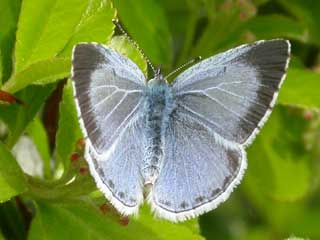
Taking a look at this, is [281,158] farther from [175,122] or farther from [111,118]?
[111,118]

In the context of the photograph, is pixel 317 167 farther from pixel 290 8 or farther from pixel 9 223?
pixel 9 223

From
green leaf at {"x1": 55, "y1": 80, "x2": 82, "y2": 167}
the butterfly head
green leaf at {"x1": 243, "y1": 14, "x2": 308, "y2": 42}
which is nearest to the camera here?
green leaf at {"x1": 55, "y1": 80, "x2": 82, "y2": 167}

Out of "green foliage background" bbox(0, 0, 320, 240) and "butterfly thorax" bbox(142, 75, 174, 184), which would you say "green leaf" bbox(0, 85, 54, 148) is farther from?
"butterfly thorax" bbox(142, 75, 174, 184)

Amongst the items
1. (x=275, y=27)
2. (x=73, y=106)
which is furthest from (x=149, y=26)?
(x=73, y=106)

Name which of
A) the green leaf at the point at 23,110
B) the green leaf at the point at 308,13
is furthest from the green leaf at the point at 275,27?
the green leaf at the point at 23,110

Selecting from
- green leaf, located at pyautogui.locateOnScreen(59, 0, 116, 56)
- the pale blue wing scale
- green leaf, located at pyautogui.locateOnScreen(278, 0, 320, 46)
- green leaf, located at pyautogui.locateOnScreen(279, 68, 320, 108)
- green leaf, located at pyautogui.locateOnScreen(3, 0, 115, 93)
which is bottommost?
green leaf, located at pyautogui.locateOnScreen(278, 0, 320, 46)

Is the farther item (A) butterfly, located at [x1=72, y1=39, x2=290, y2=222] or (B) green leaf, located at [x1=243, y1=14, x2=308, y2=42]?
(B) green leaf, located at [x1=243, y1=14, x2=308, y2=42]

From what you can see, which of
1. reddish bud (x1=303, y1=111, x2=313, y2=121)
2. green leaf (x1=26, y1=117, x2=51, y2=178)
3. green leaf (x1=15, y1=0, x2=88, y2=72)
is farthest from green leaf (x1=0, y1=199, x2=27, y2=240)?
reddish bud (x1=303, y1=111, x2=313, y2=121)

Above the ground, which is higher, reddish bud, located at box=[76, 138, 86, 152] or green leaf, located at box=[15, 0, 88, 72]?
green leaf, located at box=[15, 0, 88, 72]

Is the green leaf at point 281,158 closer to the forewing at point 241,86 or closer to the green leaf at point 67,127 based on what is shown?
the forewing at point 241,86
